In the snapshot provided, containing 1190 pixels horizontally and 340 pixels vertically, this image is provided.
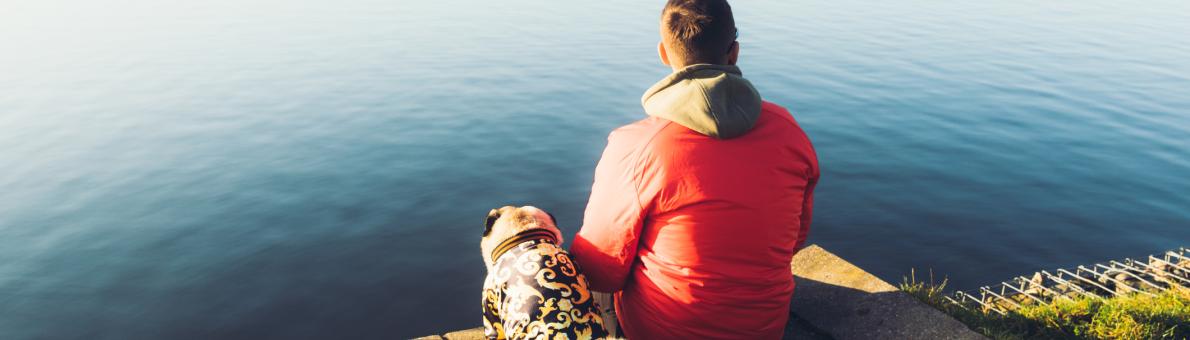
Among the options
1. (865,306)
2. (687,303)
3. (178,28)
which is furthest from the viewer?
(178,28)

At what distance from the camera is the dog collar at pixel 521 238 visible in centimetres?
357

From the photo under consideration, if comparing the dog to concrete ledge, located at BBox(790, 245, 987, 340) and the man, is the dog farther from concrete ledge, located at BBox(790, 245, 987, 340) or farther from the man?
concrete ledge, located at BBox(790, 245, 987, 340)

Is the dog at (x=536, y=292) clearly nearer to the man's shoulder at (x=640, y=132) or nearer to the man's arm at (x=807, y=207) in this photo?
the man's shoulder at (x=640, y=132)

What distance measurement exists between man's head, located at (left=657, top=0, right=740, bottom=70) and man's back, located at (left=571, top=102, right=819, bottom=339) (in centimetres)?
35

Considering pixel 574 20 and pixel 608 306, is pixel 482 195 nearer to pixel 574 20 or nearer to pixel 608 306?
pixel 608 306

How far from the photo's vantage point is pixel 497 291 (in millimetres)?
3498

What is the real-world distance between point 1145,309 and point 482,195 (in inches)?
407

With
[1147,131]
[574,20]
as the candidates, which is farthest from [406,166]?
[574,20]

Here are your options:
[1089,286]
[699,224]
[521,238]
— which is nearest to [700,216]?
[699,224]

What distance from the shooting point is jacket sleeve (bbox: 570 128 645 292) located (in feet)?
10.5

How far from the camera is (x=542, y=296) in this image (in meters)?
3.27

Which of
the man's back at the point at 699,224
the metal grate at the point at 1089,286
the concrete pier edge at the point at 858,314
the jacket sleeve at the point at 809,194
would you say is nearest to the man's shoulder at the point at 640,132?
the man's back at the point at 699,224

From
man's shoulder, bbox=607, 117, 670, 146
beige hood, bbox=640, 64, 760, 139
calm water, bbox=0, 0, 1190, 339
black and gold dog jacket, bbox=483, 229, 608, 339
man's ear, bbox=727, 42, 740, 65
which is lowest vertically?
calm water, bbox=0, 0, 1190, 339

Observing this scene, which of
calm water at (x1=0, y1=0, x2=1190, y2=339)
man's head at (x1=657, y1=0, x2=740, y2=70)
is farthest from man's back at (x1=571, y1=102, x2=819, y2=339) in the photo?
calm water at (x1=0, y1=0, x2=1190, y2=339)
